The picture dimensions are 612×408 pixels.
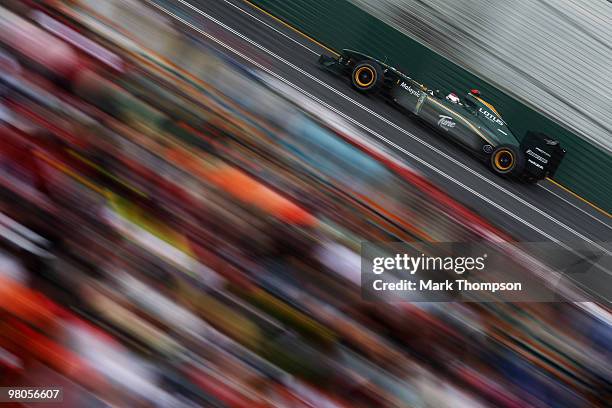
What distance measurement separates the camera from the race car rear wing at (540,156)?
13.0m

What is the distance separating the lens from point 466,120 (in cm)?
1280

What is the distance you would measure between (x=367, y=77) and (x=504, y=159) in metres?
2.63

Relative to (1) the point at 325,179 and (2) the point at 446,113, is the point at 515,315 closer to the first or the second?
(1) the point at 325,179

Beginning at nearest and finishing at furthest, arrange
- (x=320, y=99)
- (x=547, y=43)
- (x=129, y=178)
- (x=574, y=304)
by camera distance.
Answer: (x=129, y=178)
(x=574, y=304)
(x=320, y=99)
(x=547, y=43)

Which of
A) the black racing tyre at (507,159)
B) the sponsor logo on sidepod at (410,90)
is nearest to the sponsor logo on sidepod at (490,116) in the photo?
the black racing tyre at (507,159)

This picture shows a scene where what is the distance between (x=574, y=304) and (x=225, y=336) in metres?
1.31

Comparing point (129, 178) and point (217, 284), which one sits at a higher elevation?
point (129, 178)

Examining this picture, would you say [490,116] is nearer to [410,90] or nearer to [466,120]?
[466,120]

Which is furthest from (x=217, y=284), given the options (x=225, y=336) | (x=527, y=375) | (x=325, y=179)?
(x=527, y=375)

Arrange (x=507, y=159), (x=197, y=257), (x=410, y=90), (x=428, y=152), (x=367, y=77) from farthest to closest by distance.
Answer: (x=367, y=77) < (x=410, y=90) < (x=507, y=159) < (x=428, y=152) < (x=197, y=257)

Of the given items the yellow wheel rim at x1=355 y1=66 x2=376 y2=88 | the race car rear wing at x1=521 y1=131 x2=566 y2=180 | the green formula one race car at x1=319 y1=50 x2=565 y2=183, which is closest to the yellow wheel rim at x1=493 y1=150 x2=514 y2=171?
the green formula one race car at x1=319 y1=50 x2=565 y2=183

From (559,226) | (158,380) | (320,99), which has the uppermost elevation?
(320,99)

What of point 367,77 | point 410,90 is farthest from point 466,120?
point 367,77

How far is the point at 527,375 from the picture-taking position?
225cm
